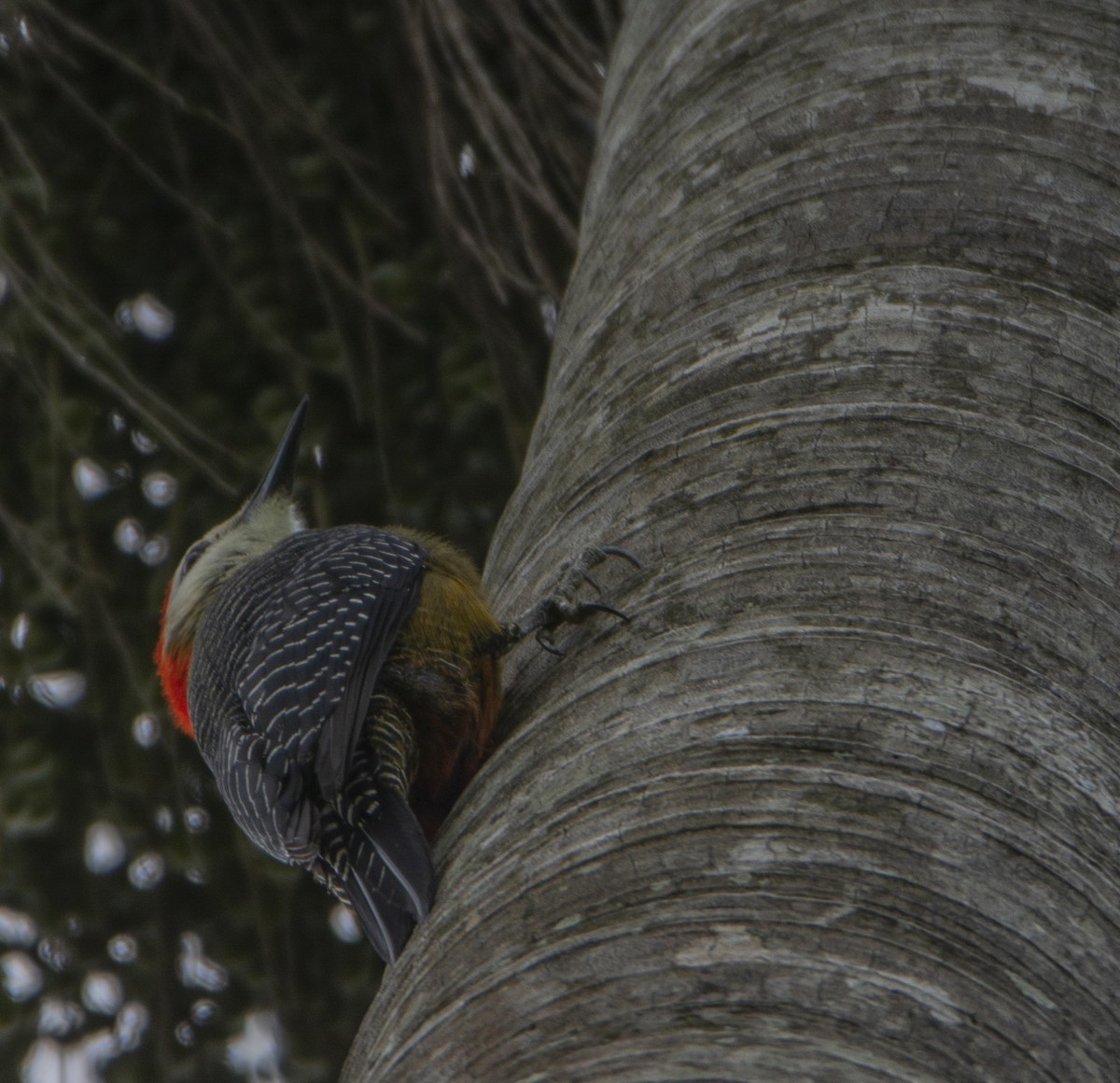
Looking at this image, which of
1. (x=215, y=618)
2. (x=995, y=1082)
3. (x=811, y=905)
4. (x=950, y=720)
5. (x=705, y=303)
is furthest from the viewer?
(x=215, y=618)

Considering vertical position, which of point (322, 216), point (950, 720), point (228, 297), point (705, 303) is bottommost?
point (950, 720)

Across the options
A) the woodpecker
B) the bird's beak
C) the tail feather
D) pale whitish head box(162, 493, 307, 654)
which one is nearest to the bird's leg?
the woodpecker

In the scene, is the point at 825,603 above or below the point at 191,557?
below

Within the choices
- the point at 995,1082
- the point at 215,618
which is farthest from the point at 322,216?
the point at 995,1082

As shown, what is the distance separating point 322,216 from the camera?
284cm

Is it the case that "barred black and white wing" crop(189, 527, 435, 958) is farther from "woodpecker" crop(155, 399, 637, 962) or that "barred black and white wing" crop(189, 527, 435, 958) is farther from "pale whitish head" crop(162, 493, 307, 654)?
"pale whitish head" crop(162, 493, 307, 654)

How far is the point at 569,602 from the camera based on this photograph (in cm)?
144

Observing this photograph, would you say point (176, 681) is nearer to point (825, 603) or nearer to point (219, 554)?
point (219, 554)

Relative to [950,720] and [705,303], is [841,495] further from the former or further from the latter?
[705,303]

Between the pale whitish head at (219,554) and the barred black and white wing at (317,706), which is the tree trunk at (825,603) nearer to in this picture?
the barred black and white wing at (317,706)

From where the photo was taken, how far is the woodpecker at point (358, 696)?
160 centimetres

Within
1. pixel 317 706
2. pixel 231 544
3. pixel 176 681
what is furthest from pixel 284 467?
pixel 317 706

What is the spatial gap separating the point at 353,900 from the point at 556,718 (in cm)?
49

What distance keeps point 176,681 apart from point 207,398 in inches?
21.9
